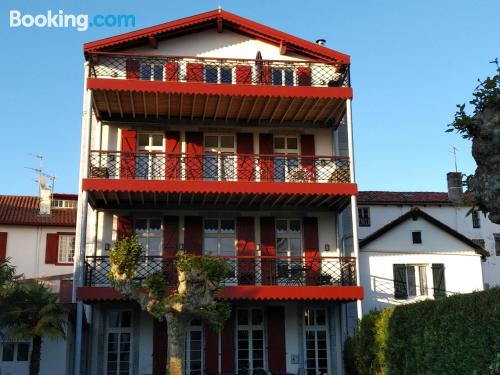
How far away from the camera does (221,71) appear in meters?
22.6

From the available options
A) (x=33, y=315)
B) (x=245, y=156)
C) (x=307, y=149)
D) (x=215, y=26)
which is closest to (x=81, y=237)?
(x=33, y=315)

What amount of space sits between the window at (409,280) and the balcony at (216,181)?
3.84 m

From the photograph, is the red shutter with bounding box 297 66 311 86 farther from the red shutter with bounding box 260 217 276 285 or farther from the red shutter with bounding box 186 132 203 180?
the red shutter with bounding box 260 217 276 285

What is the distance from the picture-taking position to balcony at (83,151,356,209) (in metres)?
19.8

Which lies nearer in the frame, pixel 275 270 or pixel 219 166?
pixel 275 270

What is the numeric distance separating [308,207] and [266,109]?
357 centimetres

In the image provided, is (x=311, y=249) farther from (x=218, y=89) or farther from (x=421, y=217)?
(x=218, y=89)

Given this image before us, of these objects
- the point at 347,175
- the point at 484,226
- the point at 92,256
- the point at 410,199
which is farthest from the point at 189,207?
the point at 484,226

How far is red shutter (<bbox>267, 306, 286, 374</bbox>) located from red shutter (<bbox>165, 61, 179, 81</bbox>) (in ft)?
26.9

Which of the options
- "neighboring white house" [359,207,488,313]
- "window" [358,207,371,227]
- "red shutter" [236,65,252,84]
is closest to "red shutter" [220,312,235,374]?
"neighboring white house" [359,207,488,313]

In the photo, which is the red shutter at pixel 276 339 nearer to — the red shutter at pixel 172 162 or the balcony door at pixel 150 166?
the red shutter at pixel 172 162

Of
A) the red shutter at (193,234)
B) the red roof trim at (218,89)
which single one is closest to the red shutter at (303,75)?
the red roof trim at (218,89)

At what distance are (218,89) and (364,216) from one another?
1186cm

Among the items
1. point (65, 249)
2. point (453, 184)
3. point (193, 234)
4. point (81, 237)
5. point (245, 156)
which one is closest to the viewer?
point (81, 237)
